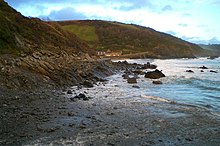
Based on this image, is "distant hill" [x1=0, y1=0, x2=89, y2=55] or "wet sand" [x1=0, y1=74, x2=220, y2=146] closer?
"wet sand" [x1=0, y1=74, x2=220, y2=146]

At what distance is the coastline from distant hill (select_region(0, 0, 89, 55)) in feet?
48.9

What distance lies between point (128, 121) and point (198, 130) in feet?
12.7

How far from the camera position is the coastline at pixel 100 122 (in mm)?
14320

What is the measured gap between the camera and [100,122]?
697 inches

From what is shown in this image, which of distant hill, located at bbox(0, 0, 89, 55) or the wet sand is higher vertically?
distant hill, located at bbox(0, 0, 89, 55)

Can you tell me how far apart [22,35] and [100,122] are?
3671 cm

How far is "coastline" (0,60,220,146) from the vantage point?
1432cm

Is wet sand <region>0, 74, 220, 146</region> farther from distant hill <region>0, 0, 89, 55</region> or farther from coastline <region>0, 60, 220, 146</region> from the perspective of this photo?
distant hill <region>0, 0, 89, 55</region>

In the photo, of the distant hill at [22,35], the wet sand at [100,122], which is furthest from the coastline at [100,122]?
the distant hill at [22,35]

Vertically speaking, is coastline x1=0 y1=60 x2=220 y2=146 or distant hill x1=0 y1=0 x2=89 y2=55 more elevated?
distant hill x1=0 y1=0 x2=89 y2=55

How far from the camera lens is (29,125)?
15891mm

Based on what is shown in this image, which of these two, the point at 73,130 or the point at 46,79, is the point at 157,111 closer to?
the point at 73,130

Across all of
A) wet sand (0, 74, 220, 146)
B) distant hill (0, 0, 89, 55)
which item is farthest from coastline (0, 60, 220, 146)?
distant hill (0, 0, 89, 55)

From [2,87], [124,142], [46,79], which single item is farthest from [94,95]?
[124,142]
